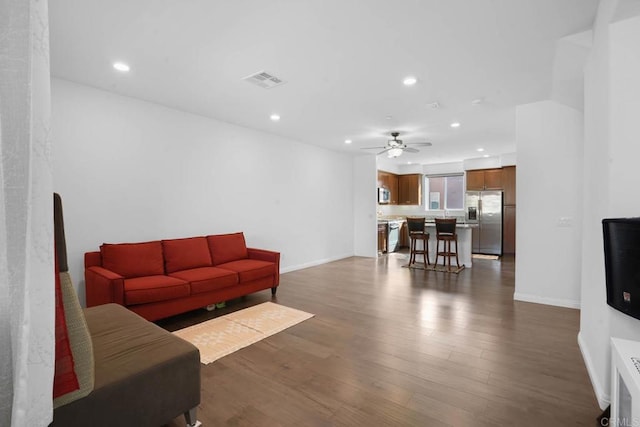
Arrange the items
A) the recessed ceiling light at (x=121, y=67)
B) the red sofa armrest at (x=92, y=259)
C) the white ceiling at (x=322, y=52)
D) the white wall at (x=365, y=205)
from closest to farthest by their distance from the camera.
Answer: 1. the white ceiling at (x=322, y=52)
2. the recessed ceiling light at (x=121, y=67)
3. the red sofa armrest at (x=92, y=259)
4. the white wall at (x=365, y=205)

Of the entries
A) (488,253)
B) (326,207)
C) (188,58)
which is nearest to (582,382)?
(188,58)

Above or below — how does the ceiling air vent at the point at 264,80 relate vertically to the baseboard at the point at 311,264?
above

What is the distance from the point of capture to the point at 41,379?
987 mm

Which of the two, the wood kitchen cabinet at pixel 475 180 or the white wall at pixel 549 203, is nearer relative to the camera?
the white wall at pixel 549 203

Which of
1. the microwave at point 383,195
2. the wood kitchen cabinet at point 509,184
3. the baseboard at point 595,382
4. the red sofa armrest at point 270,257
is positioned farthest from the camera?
the microwave at point 383,195

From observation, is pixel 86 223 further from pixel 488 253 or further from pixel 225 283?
pixel 488 253

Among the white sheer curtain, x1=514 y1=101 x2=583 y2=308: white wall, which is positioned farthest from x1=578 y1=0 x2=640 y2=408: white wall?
the white sheer curtain

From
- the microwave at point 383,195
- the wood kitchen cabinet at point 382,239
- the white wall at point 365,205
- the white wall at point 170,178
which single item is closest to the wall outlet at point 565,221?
the white wall at point 365,205

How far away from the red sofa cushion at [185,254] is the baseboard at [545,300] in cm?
429

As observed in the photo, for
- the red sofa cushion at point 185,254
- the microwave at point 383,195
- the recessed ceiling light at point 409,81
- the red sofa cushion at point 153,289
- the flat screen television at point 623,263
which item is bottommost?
the red sofa cushion at point 153,289

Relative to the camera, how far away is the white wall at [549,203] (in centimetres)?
374

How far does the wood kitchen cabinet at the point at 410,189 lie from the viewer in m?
9.48

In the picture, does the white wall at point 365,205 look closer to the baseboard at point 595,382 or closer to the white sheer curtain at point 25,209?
the baseboard at point 595,382

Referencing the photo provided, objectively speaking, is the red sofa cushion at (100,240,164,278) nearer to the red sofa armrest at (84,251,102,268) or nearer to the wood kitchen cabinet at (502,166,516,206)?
the red sofa armrest at (84,251,102,268)
